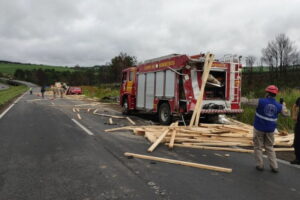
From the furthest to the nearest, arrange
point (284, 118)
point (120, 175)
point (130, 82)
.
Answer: point (130, 82) → point (284, 118) → point (120, 175)

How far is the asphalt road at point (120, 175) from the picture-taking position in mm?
4078

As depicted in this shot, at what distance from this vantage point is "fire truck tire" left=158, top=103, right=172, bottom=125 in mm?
11325

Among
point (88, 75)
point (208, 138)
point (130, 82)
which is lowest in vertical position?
point (208, 138)

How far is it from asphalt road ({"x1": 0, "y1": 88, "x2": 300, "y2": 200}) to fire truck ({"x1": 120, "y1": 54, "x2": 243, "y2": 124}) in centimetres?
389

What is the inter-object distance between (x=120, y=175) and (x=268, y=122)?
2.99 meters

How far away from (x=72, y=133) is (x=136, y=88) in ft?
19.6

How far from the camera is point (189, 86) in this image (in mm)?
10312

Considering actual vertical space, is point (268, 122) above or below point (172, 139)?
above

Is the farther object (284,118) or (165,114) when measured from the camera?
(165,114)

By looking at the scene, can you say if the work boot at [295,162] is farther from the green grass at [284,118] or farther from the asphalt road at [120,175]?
the green grass at [284,118]

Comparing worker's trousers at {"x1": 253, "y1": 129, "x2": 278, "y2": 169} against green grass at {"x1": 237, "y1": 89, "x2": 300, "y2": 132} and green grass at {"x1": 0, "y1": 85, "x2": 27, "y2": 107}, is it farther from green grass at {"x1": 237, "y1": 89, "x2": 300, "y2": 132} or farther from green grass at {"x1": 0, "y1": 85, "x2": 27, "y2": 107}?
green grass at {"x1": 0, "y1": 85, "x2": 27, "y2": 107}

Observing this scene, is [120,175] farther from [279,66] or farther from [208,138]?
[279,66]

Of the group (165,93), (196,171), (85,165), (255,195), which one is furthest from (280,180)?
(165,93)

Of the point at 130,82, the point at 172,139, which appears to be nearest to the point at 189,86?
the point at 172,139
